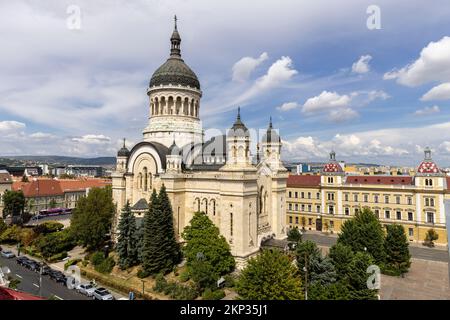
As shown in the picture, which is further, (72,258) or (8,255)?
(8,255)

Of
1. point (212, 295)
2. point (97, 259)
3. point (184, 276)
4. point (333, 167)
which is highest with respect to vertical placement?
point (333, 167)

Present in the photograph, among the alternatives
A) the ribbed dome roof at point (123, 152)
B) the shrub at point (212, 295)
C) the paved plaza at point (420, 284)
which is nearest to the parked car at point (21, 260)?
the ribbed dome roof at point (123, 152)

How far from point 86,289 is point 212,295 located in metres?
12.1

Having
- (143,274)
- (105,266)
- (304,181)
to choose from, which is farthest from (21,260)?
(304,181)

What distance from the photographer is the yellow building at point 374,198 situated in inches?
1779

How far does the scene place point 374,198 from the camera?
4978cm

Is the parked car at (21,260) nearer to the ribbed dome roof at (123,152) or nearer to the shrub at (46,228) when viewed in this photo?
the shrub at (46,228)

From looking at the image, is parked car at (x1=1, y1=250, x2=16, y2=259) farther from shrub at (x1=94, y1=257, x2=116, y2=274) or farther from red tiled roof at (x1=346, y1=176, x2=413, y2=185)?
red tiled roof at (x1=346, y1=176, x2=413, y2=185)

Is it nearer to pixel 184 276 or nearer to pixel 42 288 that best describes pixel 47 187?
pixel 42 288

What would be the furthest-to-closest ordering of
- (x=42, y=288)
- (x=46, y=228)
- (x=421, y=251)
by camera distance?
(x=46, y=228) < (x=421, y=251) < (x=42, y=288)

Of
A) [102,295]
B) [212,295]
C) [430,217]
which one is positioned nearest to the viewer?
[212,295]

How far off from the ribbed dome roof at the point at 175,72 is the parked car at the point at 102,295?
2700 centimetres
